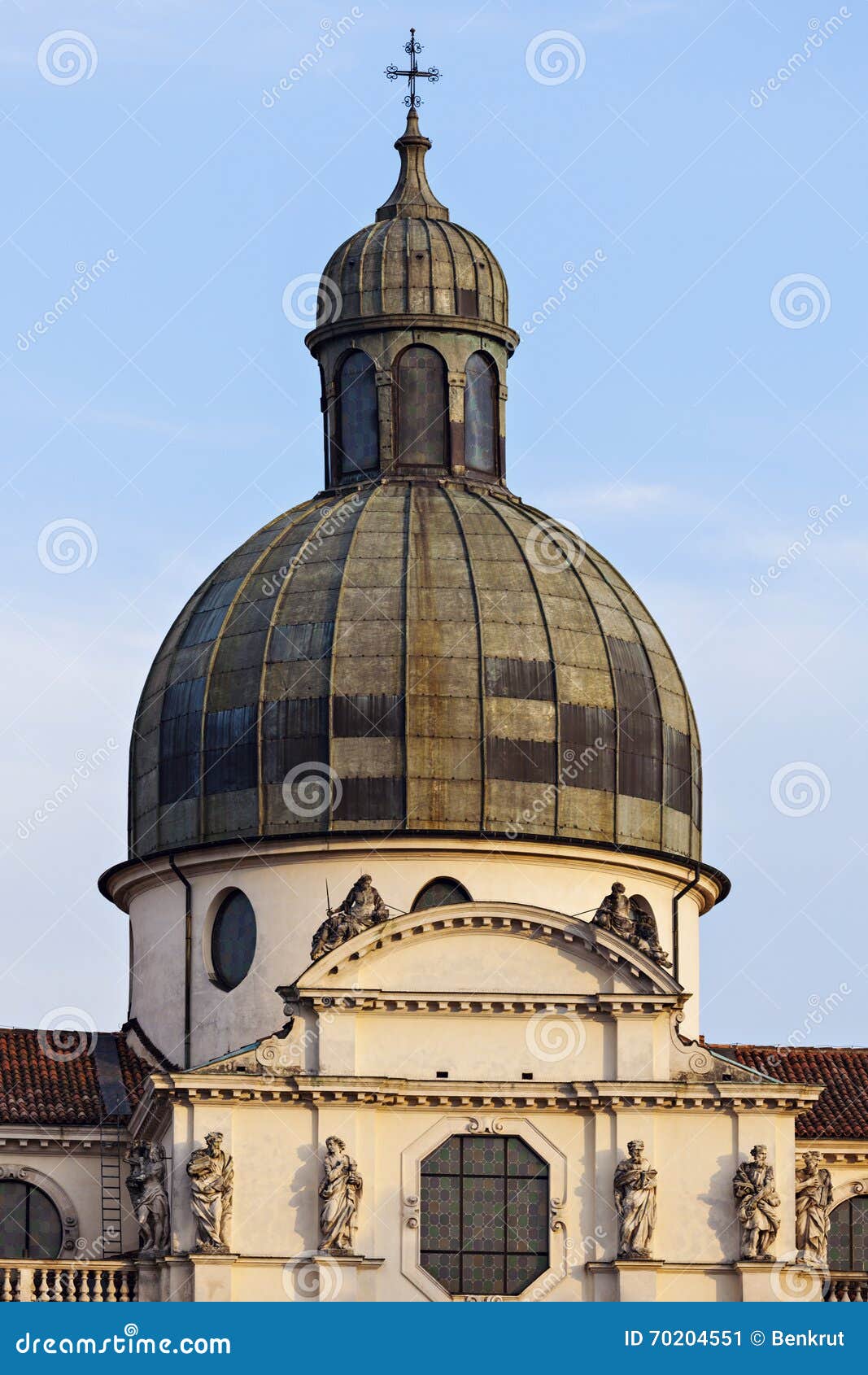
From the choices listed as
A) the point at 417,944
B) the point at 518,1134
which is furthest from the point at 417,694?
the point at 518,1134

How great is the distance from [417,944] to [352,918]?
1117 millimetres

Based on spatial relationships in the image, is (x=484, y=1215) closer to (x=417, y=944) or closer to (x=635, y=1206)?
(x=635, y=1206)

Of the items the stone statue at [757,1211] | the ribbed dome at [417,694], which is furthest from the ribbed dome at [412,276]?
the stone statue at [757,1211]

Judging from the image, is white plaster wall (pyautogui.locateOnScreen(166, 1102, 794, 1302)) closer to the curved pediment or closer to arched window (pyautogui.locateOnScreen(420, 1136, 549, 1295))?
arched window (pyautogui.locateOnScreen(420, 1136, 549, 1295))

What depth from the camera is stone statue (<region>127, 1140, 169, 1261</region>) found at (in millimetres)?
60781

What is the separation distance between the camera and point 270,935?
65.1 metres

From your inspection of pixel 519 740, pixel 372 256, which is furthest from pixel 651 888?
pixel 372 256

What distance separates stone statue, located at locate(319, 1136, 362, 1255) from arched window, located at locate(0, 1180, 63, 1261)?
640 centimetres

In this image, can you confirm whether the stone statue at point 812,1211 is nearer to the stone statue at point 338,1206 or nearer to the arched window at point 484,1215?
the arched window at point 484,1215

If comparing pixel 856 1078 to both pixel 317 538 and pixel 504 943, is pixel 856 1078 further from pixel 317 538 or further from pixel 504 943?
pixel 317 538

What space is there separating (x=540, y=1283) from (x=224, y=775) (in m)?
10.9

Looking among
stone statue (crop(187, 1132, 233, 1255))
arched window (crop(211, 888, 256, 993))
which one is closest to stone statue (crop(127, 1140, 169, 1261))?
stone statue (crop(187, 1132, 233, 1255))

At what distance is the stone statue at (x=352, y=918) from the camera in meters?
61.2

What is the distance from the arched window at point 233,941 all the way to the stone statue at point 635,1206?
827 cm
